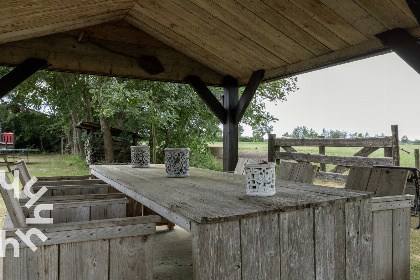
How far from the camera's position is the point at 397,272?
203 centimetres

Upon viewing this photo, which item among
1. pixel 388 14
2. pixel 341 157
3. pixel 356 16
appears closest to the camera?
pixel 388 14

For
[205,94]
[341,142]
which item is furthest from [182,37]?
[341,142]

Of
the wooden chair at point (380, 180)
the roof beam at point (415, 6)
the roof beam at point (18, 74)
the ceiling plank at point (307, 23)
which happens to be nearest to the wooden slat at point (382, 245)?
the wooden chair at point (380, 180)

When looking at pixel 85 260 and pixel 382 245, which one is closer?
pixel 85 260

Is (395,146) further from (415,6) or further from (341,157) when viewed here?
(415,6)

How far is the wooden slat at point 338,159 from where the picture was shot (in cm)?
553

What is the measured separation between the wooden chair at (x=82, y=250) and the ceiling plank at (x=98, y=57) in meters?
2.54

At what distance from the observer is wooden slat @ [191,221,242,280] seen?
1188mm

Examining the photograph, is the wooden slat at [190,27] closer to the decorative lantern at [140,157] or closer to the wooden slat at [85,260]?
the decorative lantern at [140,157]

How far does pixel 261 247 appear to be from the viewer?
133 centimetres

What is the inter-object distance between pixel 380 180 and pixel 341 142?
4285 mm

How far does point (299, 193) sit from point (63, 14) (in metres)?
2.48

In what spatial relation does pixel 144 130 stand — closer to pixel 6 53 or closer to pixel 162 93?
pixel 162 93

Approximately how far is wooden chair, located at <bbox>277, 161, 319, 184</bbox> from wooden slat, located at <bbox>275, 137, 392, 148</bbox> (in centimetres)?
330
